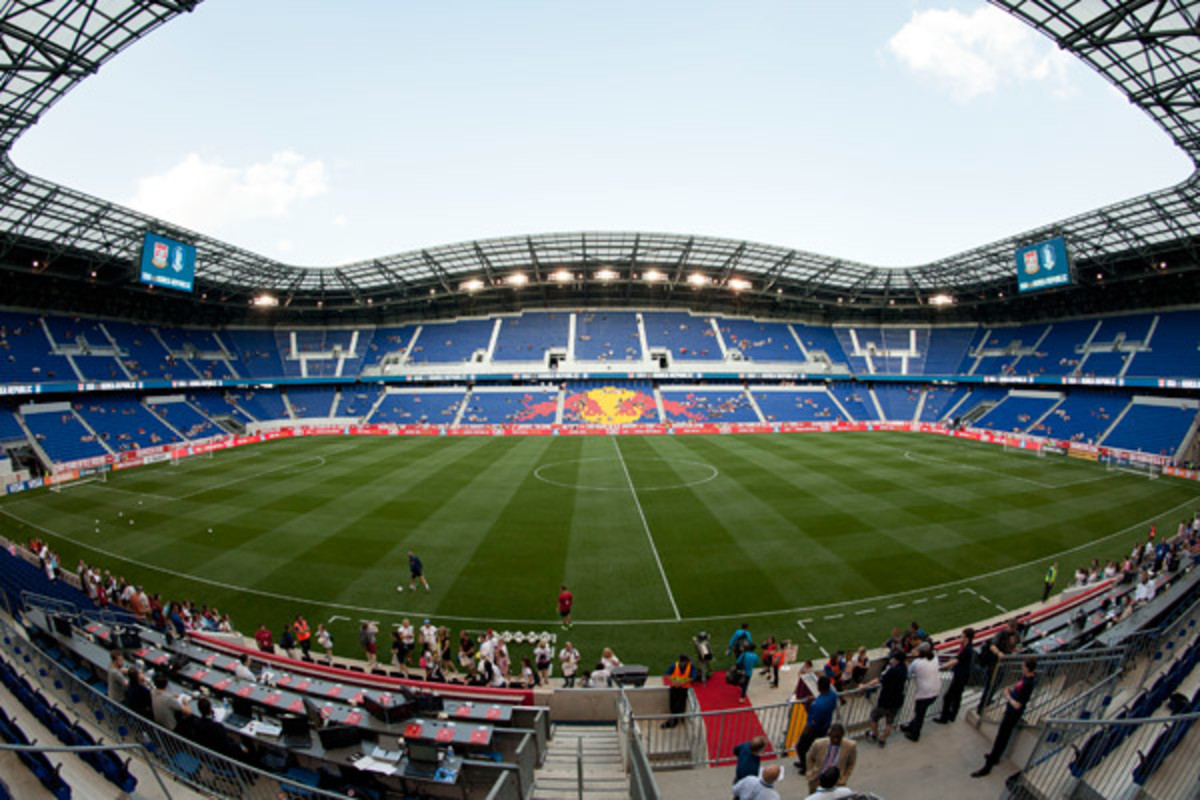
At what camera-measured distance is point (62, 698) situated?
8.77 metres

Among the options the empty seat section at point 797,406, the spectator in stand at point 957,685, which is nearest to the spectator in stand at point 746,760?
the spectator in stand at point 957,685

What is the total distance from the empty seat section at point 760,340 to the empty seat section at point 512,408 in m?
24.2

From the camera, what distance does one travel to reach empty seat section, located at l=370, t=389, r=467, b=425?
53.8 metres

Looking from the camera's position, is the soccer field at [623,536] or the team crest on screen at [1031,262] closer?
the soccer field at [623,536]

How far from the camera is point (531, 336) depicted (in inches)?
2474

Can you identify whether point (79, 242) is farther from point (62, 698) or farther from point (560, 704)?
point (560, 704)

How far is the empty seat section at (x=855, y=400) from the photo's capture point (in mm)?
56312

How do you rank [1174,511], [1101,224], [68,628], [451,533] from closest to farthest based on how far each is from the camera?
[68,628] → [451,533] → [1174,511] → [1101,224]

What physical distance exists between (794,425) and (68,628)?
5183cm

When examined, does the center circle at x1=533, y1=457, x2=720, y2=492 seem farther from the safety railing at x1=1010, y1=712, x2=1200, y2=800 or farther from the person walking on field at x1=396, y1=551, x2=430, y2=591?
the safety railing at x1=1010, y1=712, x2=1200, y2=800

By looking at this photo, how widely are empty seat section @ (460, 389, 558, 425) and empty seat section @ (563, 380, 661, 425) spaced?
6.32ft

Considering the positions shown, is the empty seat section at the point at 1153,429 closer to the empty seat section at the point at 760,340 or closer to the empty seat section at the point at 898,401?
the empty seat section at the point at 898,401

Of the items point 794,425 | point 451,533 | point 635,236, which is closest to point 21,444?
point 451,533

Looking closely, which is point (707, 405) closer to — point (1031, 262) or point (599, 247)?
point (599, 247)
